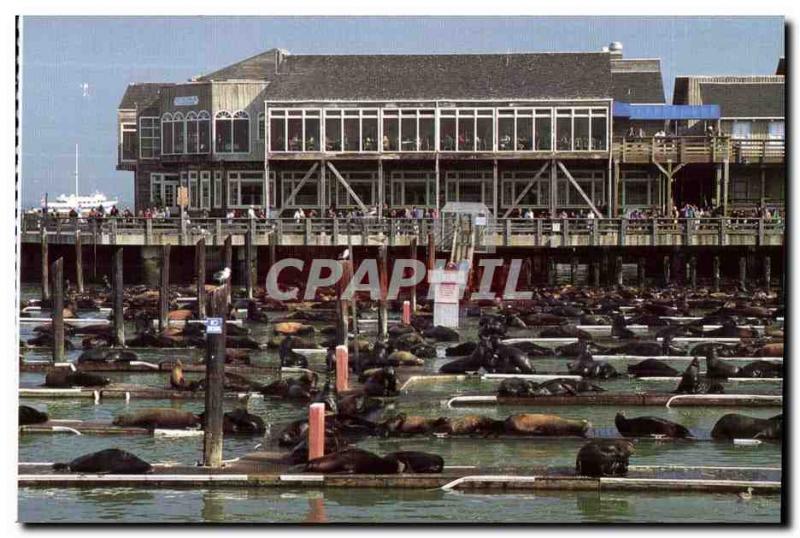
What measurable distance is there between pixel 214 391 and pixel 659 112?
→ 2531 centimetres

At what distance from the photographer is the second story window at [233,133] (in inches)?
1534

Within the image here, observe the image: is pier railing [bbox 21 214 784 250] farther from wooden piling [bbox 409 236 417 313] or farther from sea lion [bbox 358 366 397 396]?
sea lion [bbox 358 366 397 396]

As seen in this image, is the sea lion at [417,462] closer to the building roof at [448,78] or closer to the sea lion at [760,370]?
the sea lion at [760,370]

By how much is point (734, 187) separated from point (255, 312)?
10.7 meters

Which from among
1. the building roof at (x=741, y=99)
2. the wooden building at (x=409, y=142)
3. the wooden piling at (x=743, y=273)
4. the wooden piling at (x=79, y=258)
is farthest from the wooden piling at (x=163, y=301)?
the wooden piling at (x=743, y=273)

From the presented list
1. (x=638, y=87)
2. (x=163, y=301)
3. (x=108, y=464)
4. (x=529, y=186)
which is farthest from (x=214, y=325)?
(x=638, y=87)

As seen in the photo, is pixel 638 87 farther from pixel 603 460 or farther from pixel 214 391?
pixel 214 391

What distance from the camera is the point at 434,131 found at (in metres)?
36.7

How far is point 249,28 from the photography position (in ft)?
56.4

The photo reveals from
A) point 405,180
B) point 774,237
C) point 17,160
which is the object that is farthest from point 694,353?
point 17,160

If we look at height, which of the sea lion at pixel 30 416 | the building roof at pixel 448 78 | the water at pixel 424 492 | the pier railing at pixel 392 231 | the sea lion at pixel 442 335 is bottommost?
the water at pixel 424 492

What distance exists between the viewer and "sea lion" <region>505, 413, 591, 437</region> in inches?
776

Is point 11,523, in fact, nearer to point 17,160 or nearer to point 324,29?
point 17,160

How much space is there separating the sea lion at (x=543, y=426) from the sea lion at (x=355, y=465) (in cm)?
279
